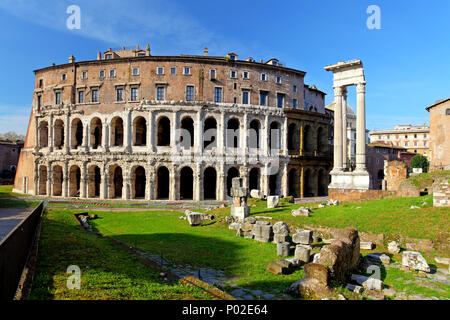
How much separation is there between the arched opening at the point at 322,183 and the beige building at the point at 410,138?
48.3 metres

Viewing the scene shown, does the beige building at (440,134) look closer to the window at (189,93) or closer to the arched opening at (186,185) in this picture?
the arched opening at (186,185)

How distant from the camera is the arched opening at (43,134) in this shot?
121 ft

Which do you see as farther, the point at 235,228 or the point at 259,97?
the point at 259,97

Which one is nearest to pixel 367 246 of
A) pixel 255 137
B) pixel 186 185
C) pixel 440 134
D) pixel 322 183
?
pixel 255 137

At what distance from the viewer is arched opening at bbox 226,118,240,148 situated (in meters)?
33.2

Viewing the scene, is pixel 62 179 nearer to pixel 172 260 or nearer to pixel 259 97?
pixel 259 97

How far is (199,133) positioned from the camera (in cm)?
3155

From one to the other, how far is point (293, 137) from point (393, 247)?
1064 inches

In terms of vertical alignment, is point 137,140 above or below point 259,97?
below

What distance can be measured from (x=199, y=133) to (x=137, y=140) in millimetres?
8244

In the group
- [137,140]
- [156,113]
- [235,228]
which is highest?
[156,113]

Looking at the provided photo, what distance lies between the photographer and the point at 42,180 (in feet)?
119
